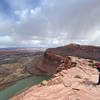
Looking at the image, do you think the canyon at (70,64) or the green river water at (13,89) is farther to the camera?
the green river water at (13,89)

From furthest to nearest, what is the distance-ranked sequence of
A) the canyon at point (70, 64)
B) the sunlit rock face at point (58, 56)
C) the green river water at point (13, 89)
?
the sunlit rock face at point (58, 56), the green river water at point (13, 89), the canyon at point (70, 64)

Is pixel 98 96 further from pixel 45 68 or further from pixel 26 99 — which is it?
pixel 45 68

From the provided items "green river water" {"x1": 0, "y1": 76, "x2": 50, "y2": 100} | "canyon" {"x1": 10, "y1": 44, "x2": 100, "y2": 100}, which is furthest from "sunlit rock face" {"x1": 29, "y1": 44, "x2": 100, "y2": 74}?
"green river water" {"x1": 0, "y1": 76, "x2": 50, "y2": 100}

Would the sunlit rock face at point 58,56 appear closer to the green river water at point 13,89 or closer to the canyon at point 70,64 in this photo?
the canyon at point 70,64

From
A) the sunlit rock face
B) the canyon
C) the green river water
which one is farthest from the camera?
the sunlit rock face

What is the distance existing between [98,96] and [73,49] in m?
48.7

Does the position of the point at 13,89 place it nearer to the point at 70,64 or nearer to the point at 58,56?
the point at 70,64

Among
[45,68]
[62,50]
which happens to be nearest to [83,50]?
[62,50]

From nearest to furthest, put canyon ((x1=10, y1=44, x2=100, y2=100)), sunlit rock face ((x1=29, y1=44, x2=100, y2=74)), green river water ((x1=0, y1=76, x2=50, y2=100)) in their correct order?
canyon ((x1=10, y1=44, x2=100, y2=100)) → green river water ((x1=0, y1=76, x2=50, y2=100)) → sunlit rock face ((x1=29, y1=44, x2=100, y2=74))

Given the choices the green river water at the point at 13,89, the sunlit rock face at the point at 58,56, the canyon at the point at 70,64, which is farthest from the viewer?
the sunlit rock face at the point at 58,56

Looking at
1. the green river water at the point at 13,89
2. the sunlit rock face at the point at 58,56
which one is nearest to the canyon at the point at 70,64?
the sunlit rock face at the point at 58,56

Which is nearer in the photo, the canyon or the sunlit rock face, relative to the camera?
the canyon

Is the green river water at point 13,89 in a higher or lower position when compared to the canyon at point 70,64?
lower

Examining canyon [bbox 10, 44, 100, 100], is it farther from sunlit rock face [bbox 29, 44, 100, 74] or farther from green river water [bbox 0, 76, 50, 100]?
green river water [bbox 0, 76, 50, 100]
